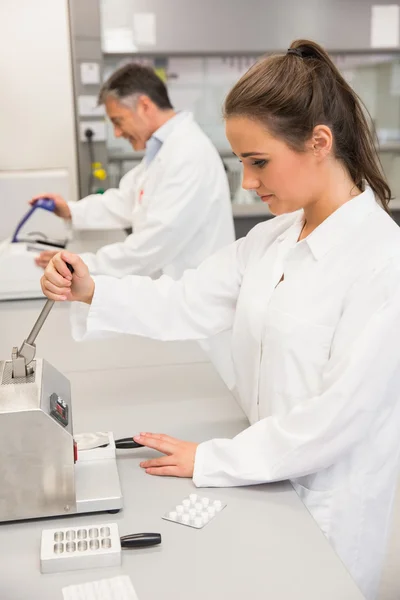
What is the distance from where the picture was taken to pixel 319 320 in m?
1.24

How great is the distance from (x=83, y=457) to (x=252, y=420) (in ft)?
1.24

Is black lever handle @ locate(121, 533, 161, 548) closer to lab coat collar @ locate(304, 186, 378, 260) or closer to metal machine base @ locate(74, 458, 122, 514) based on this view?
metal machine base @ locate(74, 458, 122, 514)

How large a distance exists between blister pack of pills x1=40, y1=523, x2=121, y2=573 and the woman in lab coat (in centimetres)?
22

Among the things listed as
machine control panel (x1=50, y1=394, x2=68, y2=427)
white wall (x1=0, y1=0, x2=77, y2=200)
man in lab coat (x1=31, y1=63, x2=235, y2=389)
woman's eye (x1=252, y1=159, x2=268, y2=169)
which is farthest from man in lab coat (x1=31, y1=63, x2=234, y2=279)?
white wall (x1=0, y1=0, x2=77, y2=200)

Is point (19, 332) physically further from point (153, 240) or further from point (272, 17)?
point (272, 17)

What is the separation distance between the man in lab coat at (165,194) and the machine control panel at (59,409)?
4.02ft

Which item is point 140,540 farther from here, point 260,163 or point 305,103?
point 305,103

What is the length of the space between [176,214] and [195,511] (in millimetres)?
1528

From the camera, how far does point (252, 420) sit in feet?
4.77

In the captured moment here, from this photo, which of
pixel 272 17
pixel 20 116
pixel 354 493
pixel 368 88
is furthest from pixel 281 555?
pixel 368 88

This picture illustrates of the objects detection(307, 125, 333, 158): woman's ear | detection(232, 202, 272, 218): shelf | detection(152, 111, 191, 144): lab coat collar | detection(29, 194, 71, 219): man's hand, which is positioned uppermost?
detection(307, 125, 333, 158): woman's ear

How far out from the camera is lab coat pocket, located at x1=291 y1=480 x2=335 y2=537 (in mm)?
1257

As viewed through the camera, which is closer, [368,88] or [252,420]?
[252,420]

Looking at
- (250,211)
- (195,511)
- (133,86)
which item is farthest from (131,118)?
(195,511)
